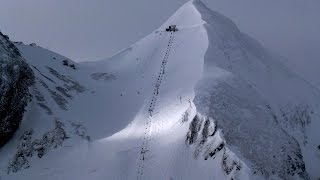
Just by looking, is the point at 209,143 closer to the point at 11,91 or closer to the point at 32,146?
the point at 32,146

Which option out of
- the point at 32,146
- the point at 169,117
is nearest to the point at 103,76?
the point at 169,117

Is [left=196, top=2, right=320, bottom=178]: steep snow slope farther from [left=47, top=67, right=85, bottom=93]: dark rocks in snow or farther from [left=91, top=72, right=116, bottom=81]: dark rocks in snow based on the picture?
[left=47, top=67, right=85, bottom=93]: dark rocks in snow

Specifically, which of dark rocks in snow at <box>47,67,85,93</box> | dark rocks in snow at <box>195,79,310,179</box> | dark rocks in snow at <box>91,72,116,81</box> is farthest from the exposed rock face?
dark rocks in snow at <box>195,79,310,179</box>

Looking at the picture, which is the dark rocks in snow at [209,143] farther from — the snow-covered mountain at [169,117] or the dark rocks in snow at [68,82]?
the dark rocks in snow at [68,82]

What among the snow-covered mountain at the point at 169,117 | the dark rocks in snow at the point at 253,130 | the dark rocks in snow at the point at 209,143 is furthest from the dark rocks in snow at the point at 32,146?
the dark rocks in snow at the point at 253,130

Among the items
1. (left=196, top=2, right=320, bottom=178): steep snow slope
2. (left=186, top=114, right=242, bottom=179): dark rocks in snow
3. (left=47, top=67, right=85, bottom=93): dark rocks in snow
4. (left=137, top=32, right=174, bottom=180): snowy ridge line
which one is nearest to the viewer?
(left=186, top=114, right=242, bottom=179): dark rocks in snow

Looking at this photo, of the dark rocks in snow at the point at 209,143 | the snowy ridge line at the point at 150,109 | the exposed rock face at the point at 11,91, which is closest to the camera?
the dark rocks in snow at the point at 209,143
